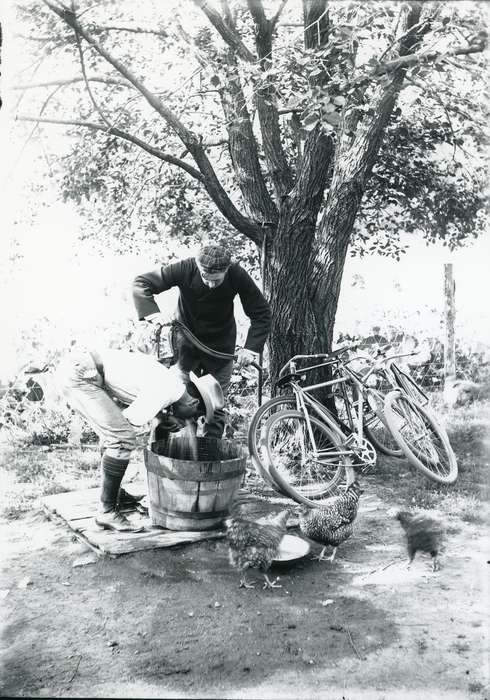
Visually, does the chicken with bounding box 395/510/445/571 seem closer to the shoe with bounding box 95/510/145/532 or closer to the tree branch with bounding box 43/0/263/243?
the shoe with bounding box 95/510/145/532

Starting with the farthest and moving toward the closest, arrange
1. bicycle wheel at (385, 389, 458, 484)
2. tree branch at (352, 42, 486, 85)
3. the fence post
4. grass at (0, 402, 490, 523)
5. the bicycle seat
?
1. the bicycle seat
2. bicycle wheel at (385, 389, 458, 484)
3. the fence post
4. grass at (0, 402, 490, 523)
5. tree branch at (352, 42, 486, 85)

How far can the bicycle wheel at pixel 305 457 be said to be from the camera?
14.0ft

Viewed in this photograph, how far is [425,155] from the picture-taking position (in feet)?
13.3

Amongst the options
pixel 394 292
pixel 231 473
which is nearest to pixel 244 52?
pixel 394 292

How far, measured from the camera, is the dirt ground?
2.50 metres

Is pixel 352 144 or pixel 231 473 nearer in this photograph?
pixel 231 473

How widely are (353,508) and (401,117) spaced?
97.2 inches

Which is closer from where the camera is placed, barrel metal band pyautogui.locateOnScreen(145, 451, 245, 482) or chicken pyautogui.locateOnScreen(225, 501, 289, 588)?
chicken pyautogui.locateOnScreen(225, 501, 289, 588)

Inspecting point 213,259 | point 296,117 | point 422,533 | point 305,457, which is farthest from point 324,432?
point 296,117

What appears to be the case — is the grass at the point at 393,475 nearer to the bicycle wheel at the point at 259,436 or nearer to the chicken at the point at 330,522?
the bicycle wheel at the point at 259,436

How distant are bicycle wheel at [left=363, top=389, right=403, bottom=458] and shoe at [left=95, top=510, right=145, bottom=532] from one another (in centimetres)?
172

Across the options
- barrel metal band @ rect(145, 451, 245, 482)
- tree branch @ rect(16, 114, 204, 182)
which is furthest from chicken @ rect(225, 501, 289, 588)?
tree branch @ rect(16, 114, 204, 182)

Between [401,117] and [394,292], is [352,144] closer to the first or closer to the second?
[401,117]

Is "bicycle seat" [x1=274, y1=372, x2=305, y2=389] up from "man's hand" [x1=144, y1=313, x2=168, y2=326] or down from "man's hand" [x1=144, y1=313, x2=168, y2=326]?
down
